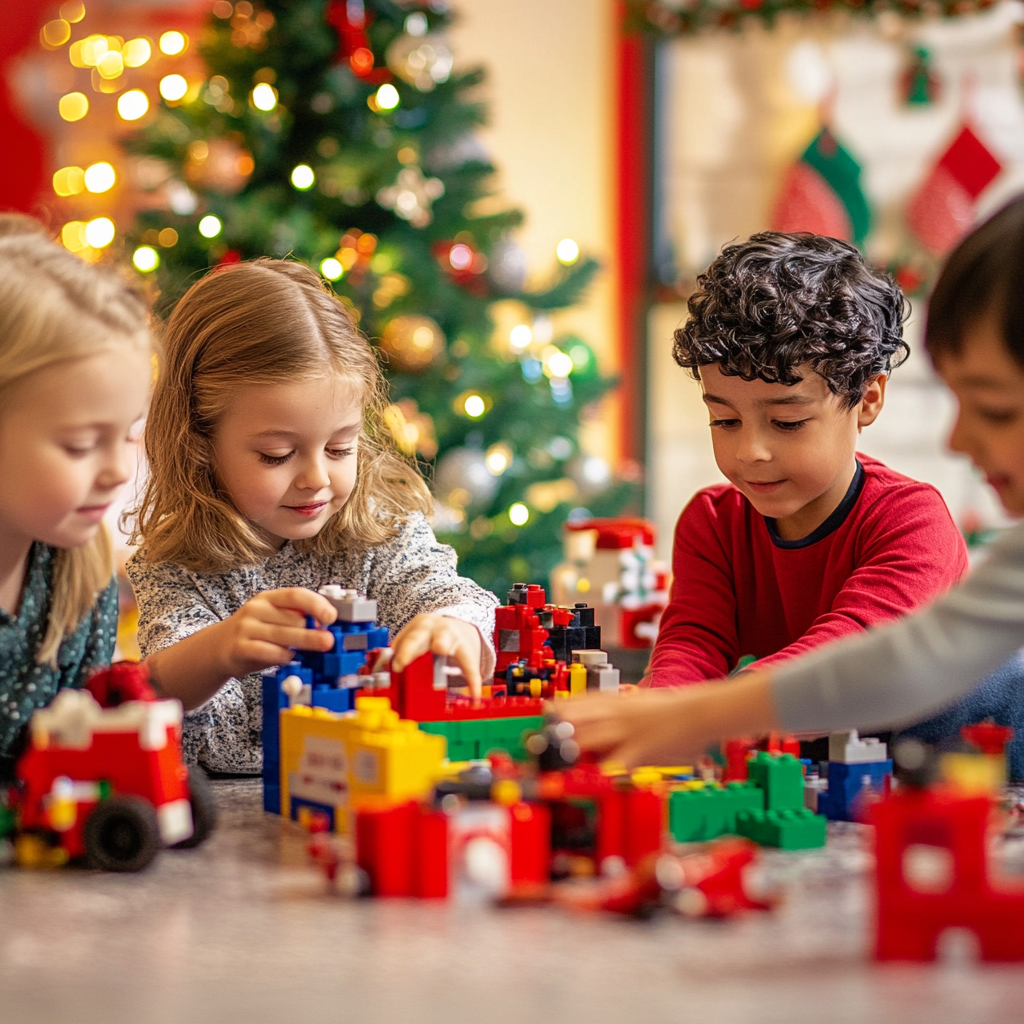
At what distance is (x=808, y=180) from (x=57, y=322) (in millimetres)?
3081

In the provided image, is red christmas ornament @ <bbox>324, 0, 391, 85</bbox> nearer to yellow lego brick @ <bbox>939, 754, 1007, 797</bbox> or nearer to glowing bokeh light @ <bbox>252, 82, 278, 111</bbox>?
glowing bokeh light @ <bbox>252, 82, 278, 111</bbox>

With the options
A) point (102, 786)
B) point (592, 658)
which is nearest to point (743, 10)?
point (592, 658)

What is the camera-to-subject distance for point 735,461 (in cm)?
125

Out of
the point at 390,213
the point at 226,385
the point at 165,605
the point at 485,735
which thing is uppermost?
the point at 390,213

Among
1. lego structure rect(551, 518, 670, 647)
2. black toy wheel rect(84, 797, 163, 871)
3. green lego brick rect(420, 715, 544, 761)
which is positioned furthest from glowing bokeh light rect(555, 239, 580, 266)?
black toy wheel rect(84, 797, 163, 871)

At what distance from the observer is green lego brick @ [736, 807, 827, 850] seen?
86 centimetres

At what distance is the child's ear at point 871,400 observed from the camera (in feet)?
4.29

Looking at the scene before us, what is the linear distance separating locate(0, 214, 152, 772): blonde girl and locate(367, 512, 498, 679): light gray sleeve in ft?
1.38

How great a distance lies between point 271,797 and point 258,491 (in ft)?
1.25

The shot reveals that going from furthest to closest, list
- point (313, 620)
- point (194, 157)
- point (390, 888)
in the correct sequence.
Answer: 1. point (194, 157)
2. point (313, 620)
3. point (390, 888)

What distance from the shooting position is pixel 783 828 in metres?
0.86

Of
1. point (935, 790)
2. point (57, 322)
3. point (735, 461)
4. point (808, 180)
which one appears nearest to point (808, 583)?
point (735, 461)

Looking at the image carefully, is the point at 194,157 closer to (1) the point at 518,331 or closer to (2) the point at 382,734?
(1) the point at 518,331

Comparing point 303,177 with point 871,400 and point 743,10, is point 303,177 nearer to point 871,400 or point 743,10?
point 743,10
